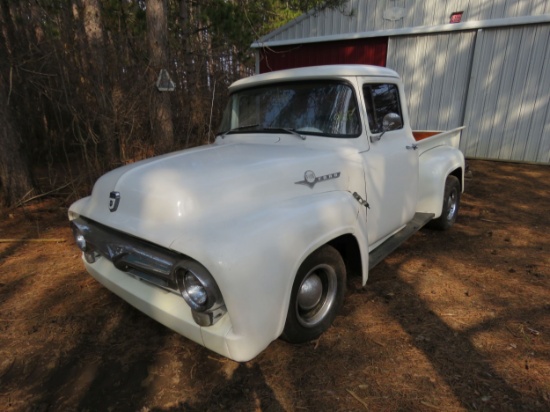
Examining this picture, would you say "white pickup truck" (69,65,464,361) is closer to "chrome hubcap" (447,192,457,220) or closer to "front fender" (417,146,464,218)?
"front fender" (417,146,464,218)

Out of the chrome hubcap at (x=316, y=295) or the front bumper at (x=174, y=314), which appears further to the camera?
the chrome hubcap at (x=316, y=295)

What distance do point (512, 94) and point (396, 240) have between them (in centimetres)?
736

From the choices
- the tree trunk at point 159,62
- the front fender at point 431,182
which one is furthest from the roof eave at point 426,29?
the front fender at point 431,182

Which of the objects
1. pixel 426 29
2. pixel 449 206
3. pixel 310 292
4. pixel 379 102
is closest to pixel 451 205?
pixel 449 206

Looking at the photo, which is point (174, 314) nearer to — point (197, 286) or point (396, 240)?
point (197, 286)

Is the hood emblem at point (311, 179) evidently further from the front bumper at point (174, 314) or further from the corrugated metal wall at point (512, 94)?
the corrugated metal wall at point (512, 94)

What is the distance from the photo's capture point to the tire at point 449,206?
4.42m

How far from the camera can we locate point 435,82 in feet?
30.1

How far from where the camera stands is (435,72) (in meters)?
9.10

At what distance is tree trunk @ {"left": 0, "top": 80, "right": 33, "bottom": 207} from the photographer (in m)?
5.28

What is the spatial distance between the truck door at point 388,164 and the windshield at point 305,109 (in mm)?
216

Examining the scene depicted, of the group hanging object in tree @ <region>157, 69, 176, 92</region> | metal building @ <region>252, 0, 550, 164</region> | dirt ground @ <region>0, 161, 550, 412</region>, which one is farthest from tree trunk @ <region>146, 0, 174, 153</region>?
metal building @ <region>252, 0, 550, 164</region>

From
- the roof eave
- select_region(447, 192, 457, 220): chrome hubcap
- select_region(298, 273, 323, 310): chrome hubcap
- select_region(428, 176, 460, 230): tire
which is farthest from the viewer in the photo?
the roof eave

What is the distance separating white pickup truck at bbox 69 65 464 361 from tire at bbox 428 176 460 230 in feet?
3.33
